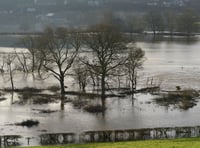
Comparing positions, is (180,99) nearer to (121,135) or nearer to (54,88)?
(54,88)

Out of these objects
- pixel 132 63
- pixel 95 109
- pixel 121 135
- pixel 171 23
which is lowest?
pixel 121 135

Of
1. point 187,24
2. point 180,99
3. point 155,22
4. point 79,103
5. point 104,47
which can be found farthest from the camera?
point 155,22

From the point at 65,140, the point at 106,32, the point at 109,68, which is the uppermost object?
the point at 106,32

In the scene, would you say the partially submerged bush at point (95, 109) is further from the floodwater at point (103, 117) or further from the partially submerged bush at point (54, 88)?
the partially submerged bush at point (54, 88)

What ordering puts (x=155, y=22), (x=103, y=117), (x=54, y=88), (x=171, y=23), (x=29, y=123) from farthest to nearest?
(x=171, y=23)
(x=155, y=22)
(x=54, y=88)
(x=103, y=117)
(x=29, y=123)

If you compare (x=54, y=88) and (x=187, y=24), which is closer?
(x=54, y=88)

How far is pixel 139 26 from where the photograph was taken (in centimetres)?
15212

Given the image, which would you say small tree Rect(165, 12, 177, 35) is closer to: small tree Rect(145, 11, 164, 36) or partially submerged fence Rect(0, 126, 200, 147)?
small tree Rect(145, 11, 164, 36)

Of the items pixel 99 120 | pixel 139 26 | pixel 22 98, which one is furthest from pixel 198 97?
pixel 139 26

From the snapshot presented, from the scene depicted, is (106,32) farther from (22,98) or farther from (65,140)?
(65,140)

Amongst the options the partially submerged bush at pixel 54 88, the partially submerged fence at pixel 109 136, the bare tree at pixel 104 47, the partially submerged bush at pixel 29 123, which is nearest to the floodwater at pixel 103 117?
the partially submerged bush at pixel 29 123

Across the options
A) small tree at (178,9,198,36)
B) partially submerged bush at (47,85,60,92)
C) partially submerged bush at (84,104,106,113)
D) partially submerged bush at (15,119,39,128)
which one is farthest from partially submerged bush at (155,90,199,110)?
small tree at (178,9,198,36)

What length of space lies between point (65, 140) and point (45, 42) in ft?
73.9

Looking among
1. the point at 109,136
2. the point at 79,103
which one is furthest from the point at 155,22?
the point at 109,136
